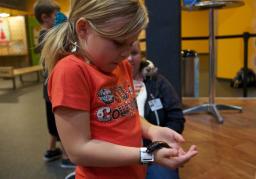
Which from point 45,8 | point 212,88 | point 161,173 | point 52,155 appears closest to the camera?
point 161,173

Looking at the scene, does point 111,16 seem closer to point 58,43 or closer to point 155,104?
point 58,43

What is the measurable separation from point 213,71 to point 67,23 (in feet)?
8.48

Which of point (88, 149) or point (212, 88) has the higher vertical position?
point (88, 149)

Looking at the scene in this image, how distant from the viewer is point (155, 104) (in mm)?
1517

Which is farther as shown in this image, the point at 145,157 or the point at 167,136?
the point at 167,136

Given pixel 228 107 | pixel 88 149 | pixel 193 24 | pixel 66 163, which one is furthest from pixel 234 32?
pixel 88 149

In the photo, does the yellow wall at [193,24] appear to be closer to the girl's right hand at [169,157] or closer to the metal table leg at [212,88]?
the metal table leg at [212,88]

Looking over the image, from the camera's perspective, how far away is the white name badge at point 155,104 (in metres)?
1.51

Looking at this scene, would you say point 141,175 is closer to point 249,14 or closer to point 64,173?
point 64,173

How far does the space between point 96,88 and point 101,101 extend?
3cm

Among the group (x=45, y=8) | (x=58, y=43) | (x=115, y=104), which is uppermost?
(x=45, y=8)

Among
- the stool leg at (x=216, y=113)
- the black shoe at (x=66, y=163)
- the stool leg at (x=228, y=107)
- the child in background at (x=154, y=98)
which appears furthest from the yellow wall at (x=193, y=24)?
the child in background at (x=154, y=98)

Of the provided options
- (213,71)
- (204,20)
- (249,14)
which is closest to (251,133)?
(213,71)

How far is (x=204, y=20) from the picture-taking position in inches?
404
